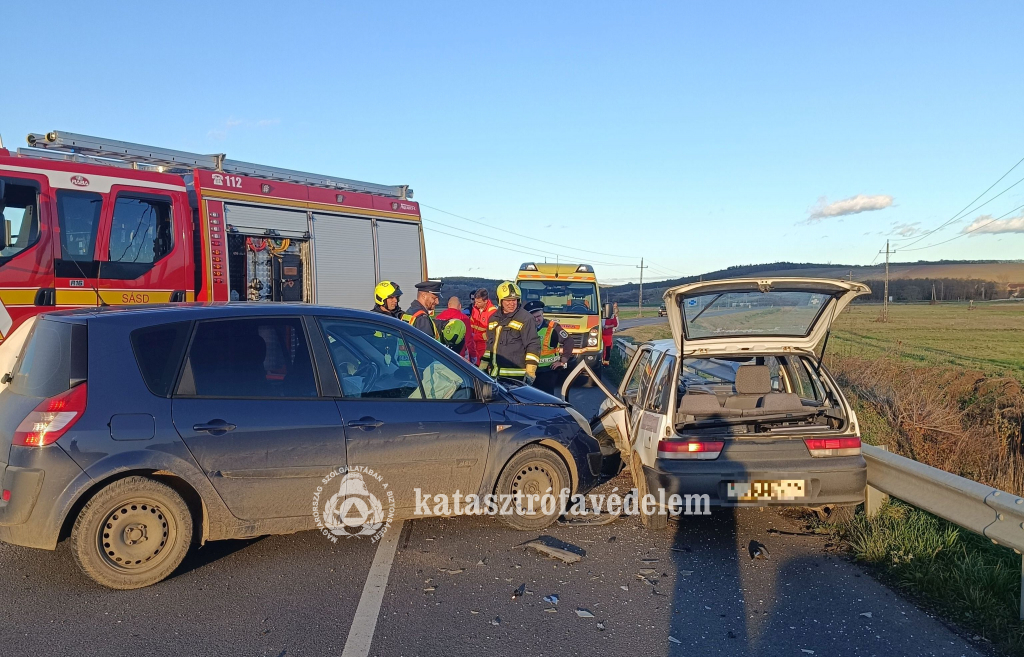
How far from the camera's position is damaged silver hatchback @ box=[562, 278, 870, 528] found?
5094 millimetres

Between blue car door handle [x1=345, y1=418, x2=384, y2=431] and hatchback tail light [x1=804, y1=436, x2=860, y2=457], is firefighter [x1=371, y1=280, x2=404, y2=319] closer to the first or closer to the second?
blue car door handle [x1=345, y1=418, x2=384, y2=431]

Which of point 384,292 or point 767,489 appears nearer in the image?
point 767,489

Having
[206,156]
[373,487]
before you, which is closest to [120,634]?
[373,487]

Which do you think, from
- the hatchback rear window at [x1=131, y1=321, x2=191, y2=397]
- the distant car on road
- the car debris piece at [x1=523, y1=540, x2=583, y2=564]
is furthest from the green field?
the hatchback rear window at [x1=131, y1=321, x2=191, y2=397]

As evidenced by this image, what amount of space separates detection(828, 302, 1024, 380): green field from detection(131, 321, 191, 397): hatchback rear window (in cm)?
1471

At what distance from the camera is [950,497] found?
4.59 metres

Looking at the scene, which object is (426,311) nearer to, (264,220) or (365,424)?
(264,220)

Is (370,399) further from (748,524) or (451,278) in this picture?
(451,278)

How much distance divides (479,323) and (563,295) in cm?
673

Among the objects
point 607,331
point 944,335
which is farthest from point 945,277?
point 607,331

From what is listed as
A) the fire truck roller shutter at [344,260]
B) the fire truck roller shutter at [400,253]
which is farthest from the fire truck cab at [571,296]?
the fire truck roller shutter at [344,260]

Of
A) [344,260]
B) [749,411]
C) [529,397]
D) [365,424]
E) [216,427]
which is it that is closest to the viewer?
[216,427]

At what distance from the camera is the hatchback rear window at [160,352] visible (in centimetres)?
436

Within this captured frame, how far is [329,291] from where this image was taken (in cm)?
1164
